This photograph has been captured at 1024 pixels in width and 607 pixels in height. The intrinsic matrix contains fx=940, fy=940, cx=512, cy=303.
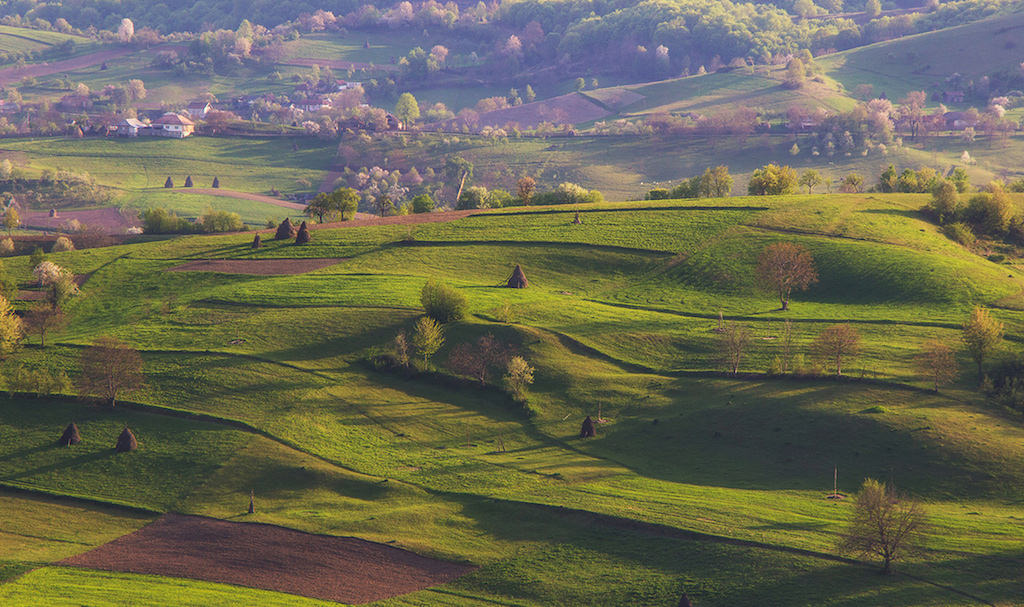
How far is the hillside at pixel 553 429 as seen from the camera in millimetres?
63969

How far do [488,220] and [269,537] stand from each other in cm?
8299

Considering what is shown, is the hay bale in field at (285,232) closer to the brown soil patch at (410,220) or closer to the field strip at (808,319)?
the brown soil patch at (410,220)

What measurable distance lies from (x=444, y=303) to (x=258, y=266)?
36.0 m

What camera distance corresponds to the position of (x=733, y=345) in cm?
9712

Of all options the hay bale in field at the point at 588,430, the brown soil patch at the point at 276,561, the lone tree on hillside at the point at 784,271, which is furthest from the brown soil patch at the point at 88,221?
the hay bale in field at the point at 588,430

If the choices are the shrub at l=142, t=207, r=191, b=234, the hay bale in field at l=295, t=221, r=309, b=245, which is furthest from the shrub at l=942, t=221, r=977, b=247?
the shrub at l=142, t=207, r=191, b=234

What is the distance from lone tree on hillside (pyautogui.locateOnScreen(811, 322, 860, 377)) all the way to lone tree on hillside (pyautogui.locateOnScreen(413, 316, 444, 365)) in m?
38.5

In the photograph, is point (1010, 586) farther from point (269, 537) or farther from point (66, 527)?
point (66, 527)

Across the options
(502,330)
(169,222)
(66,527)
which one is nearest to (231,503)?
(66,527)

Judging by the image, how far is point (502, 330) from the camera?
101250 millimetres

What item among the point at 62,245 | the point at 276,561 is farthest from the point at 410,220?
the point at 276,561

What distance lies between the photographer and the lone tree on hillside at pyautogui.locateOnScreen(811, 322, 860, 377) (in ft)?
306

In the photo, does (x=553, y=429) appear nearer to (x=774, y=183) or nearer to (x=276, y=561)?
(x=276, y=561)

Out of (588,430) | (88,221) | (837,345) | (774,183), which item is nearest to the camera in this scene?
(588,430)
